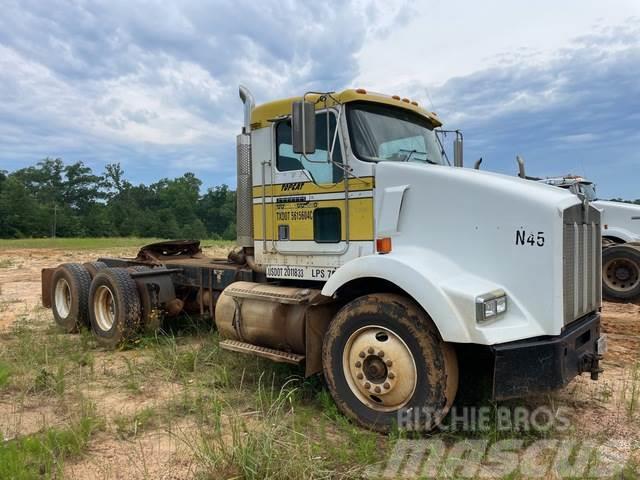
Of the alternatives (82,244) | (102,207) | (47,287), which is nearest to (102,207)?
(102,207)

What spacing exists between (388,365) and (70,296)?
19.1 feet

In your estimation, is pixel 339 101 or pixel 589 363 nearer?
pixel 589 363

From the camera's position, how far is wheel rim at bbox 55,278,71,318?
8273 millimetres

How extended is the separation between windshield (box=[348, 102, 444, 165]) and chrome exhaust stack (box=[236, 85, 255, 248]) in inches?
59.4

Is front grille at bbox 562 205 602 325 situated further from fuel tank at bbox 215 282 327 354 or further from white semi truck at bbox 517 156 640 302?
white semi truck at bbox 517 156 640 302

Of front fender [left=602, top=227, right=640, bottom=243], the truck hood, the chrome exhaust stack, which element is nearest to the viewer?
the truck hood

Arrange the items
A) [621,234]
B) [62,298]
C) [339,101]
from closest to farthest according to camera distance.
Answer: [339,101] → [62,298] → [621,234]

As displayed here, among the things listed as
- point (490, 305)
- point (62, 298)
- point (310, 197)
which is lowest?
point (62, 298)

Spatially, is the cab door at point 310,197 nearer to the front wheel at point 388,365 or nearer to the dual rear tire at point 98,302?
the front wheel at point 388,365

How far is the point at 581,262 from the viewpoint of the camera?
14.2 ft

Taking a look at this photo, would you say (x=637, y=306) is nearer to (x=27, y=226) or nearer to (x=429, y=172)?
(x=429, y=172)

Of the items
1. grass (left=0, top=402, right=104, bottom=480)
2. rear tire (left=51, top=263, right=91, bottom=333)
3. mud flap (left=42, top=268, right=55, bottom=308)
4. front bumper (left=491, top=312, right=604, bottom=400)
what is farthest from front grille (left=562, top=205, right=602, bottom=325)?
mud flap (left=42, top=268, right=55, bottom=308)

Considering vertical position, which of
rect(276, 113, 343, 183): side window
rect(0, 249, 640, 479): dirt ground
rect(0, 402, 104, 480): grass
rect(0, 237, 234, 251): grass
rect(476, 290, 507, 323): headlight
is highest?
rect(276, 113, 343, 183): side window

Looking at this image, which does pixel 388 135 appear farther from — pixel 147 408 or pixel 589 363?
pixel 147 408
